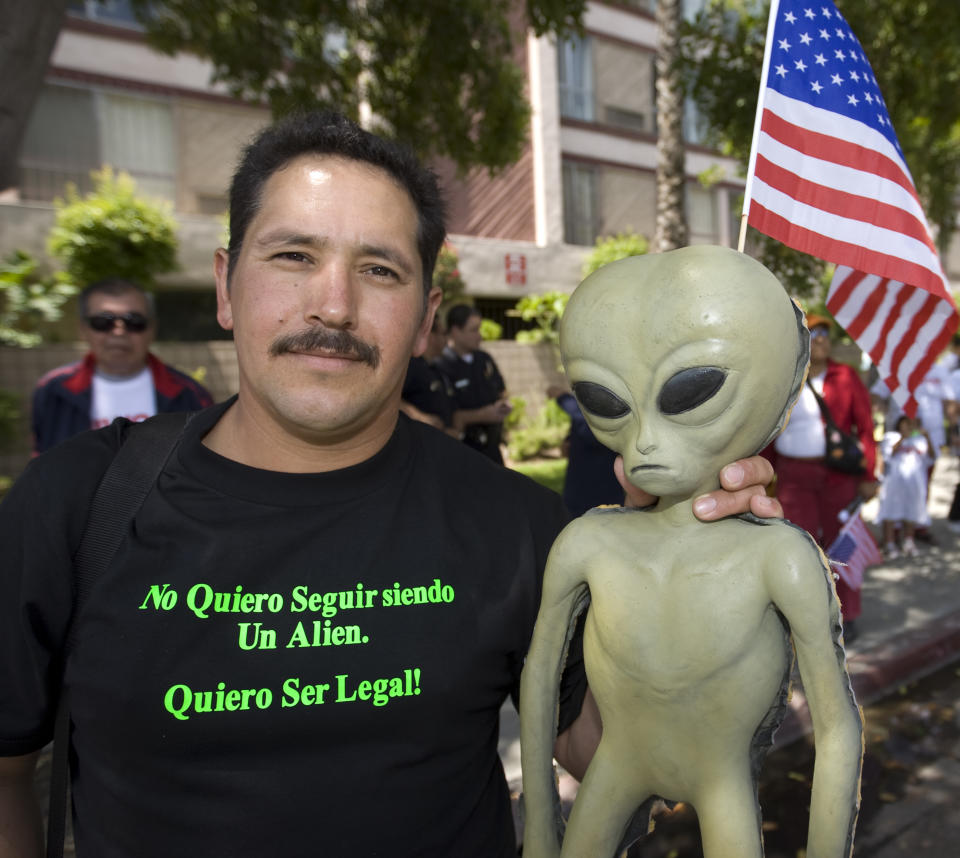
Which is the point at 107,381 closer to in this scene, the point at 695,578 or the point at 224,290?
the point at 224,290

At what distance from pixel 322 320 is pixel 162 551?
47 cm

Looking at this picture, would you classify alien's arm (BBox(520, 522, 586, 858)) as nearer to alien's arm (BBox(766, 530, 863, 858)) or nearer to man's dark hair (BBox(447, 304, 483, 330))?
alien's arm (BBox(766, 530, 863, 858))

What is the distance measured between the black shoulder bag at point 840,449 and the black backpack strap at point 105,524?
391 cm

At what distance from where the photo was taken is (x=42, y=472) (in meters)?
1.37

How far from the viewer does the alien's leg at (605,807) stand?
1237 millimetres

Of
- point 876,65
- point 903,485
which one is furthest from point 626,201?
point 903,485

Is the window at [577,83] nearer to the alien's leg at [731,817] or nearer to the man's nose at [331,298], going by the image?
the man's nose at [331,298]

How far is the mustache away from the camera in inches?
→ 51.3

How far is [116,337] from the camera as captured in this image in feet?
12.0

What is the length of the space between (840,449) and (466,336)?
2366 millimetres

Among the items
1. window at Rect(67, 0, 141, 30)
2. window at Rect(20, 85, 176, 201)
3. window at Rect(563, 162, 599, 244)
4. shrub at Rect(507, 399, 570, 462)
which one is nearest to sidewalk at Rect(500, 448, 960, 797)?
shrub at Rect(507, 399, 570, 462)

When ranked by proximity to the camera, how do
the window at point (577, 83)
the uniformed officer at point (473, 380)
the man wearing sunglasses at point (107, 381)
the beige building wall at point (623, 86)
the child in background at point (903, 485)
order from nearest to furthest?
the man wearing sunglasses at point (107, 381)
the uniformed officer at point (473, 380)
the child in background at point (903, 485)
the window at point (577, 83)
the beige building wall at point (623, 86)

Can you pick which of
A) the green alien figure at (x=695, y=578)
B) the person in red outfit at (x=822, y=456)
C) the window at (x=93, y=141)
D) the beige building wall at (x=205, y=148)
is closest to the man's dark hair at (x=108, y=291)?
the green alien figure at (x=695, y=578)

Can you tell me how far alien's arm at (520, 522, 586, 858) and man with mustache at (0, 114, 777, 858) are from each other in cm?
10
